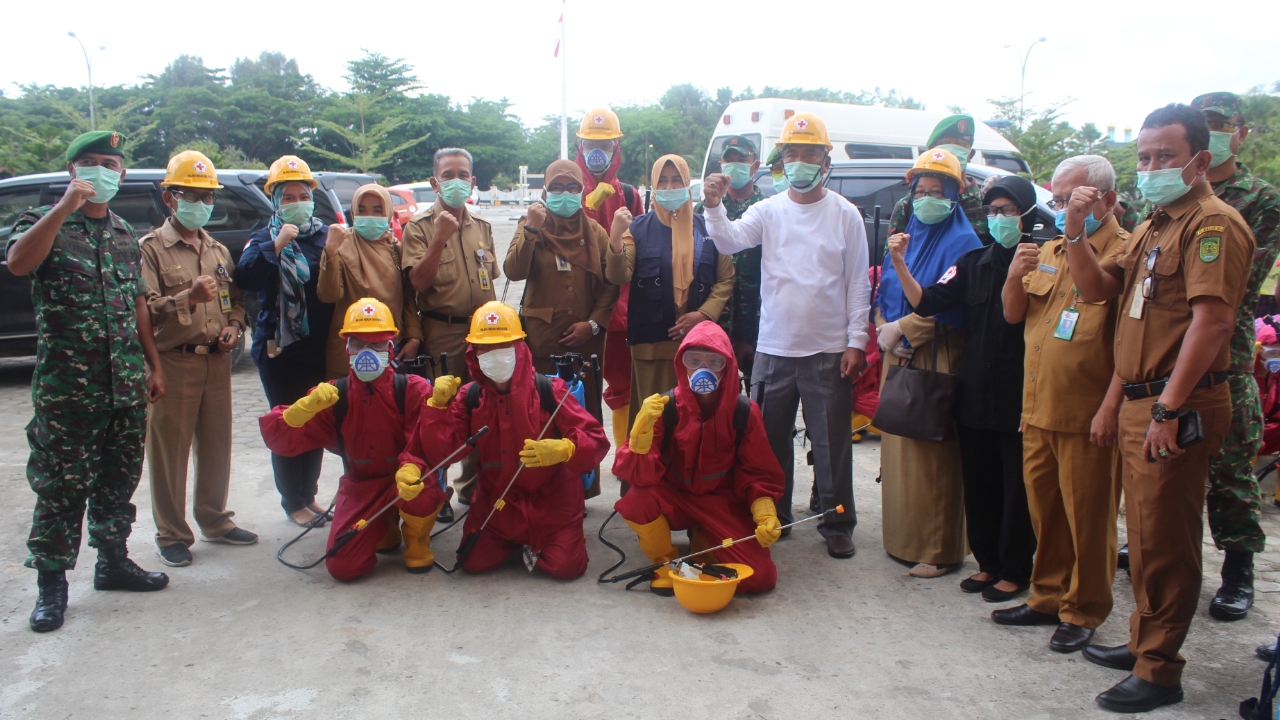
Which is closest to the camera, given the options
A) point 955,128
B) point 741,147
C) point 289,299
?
point 289,299

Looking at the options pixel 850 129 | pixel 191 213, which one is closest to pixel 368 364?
pixel 191 213

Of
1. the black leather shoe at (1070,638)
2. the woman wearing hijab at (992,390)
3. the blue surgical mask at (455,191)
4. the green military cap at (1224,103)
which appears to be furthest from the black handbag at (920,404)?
the blue surgical mask at (455,191)

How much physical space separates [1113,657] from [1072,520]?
0.51m

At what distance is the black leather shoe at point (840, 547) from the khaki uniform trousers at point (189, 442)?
3.10m

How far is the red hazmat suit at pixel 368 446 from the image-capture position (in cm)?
421

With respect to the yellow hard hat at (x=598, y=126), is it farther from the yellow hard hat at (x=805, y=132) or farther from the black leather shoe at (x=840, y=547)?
the black leather shoe at (x=840, y=547)

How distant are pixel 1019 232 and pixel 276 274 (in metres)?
3.62

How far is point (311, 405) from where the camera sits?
412cm

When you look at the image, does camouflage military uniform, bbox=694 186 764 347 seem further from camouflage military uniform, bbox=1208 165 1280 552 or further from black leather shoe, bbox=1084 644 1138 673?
black leather shoe, bbox=1084 644 1138 673

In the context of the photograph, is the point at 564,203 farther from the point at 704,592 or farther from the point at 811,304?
the point at 704,592

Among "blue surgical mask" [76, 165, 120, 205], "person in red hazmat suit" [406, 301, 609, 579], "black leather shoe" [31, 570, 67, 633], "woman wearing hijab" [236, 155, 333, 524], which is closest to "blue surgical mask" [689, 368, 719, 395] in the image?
"person in red hazmat suit" [406, 301, 609, 579]

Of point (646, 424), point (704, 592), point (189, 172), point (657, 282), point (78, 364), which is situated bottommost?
point (704, 592)

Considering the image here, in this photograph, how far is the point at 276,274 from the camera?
4.64 metres

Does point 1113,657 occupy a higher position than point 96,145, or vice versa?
point 96,145
